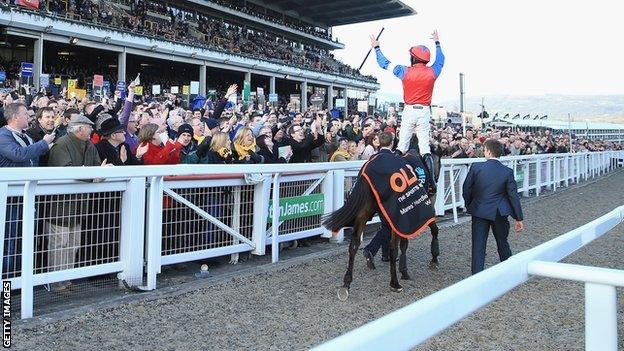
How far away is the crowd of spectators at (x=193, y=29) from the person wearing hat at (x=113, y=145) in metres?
24.7

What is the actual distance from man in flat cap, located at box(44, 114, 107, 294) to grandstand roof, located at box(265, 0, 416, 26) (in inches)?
2017

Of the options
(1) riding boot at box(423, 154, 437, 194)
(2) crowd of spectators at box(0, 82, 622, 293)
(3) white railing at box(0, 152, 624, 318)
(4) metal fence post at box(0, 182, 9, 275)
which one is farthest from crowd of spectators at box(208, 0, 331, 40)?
(4) metal fence post at box(0, 182, 9, 275)

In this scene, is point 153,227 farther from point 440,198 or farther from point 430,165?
point 440,198

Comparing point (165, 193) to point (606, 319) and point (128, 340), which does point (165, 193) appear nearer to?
point (128, 340)

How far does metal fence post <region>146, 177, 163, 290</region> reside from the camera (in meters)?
5.38

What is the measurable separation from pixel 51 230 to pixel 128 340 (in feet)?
4.44

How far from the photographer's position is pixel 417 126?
22.5ft

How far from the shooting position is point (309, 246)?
8.05 metres

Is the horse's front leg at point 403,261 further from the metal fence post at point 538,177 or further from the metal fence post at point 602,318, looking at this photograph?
the metal fence post at point 538,177

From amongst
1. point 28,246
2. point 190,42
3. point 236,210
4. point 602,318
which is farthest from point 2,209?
point 190,42

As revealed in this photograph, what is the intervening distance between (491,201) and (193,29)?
38.5 meters

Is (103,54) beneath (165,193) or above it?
above

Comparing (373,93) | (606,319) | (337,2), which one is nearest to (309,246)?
(606,319)

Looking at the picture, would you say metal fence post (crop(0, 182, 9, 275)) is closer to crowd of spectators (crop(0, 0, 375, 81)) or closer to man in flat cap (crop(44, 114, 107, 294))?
man in flat cap (crop(44, 114, 107, 294))
